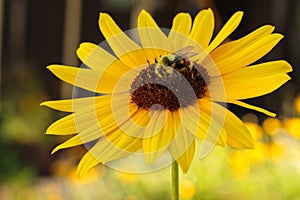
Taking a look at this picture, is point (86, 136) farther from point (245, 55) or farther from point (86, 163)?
point (245, 55)

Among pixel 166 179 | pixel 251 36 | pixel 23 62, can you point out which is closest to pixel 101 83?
pixel 251 36

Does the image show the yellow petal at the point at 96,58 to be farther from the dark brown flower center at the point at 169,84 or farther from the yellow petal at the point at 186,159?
the yellow petal at the point at 186,159

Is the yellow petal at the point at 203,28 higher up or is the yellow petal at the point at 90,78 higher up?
the yellow petal at the point at 203,28

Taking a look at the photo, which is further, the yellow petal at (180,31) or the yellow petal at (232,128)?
the yellow petal at (180,31)

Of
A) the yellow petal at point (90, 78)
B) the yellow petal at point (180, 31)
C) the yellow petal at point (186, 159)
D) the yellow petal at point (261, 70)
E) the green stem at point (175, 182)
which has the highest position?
the yellow petal at point (180, 31)

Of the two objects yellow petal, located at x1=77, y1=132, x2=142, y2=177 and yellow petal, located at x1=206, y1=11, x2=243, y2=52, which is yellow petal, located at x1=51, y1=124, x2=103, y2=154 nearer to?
yellow petal, located at x1=77, y1=132, x2=142, y2=177

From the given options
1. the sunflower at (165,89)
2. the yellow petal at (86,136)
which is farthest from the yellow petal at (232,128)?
the yellow petal at (86,136)

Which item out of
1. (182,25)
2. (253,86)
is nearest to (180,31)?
(182,25)
